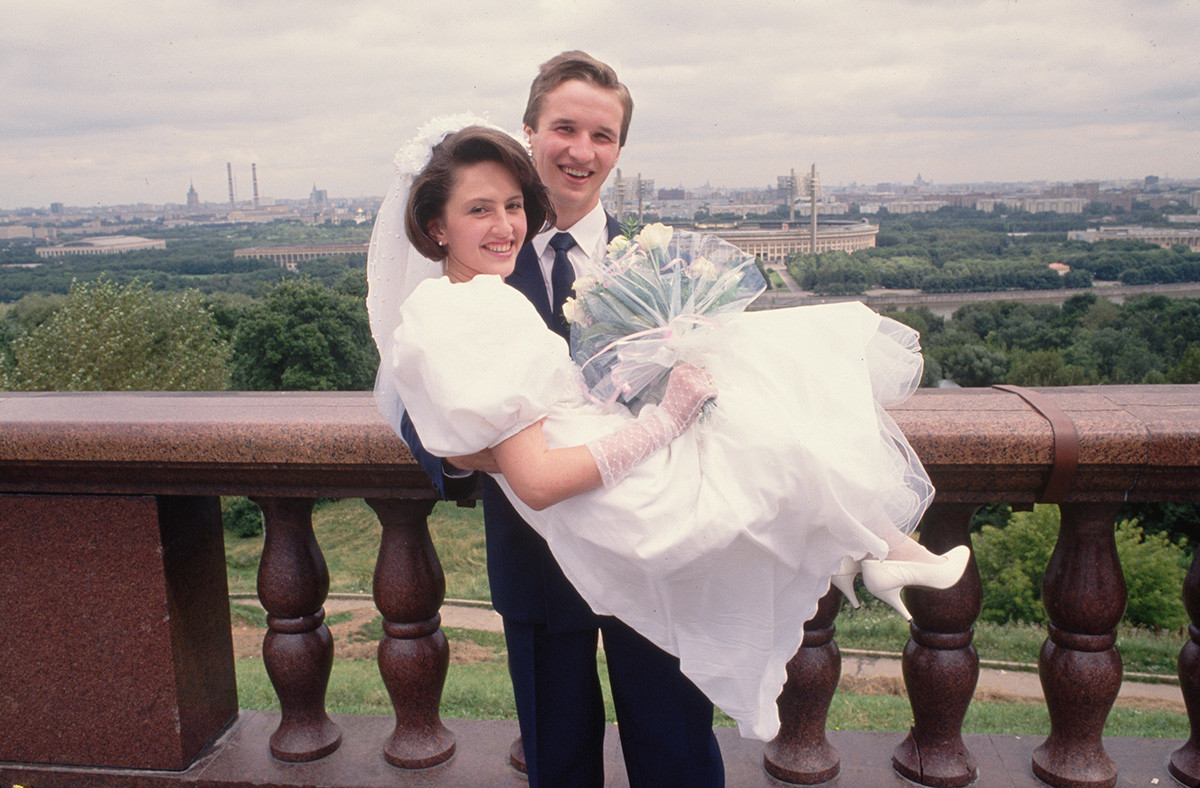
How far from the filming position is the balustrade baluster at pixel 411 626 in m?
2.42

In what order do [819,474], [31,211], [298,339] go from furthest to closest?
1. [31,211]
2. [298,339]
3. [819,474]

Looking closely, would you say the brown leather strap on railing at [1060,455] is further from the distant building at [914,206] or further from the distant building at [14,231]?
the distant building at [14,231]

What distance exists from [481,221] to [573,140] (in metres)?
0.49

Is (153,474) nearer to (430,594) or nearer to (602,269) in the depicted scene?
(430,594)

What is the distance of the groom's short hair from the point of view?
2.38 meters

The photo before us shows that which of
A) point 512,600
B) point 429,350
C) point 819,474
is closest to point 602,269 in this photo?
point 429,350

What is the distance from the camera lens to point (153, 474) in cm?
232

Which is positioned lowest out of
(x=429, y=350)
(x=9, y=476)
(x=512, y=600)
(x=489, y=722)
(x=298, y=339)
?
(x=298, y=339)

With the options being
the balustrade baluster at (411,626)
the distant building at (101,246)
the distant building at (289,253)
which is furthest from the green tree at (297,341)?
the distant building at (101,246)

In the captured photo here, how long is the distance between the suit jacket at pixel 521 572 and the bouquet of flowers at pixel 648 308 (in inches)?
16.0

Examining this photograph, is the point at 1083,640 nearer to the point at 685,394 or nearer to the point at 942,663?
the point at 942,663

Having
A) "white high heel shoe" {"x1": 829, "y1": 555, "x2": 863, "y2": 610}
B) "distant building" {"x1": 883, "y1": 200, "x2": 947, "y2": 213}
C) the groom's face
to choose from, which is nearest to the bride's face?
→ the groom's face

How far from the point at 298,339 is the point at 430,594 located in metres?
40.3

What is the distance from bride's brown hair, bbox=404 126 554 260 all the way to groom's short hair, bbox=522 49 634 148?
410 millimetres
